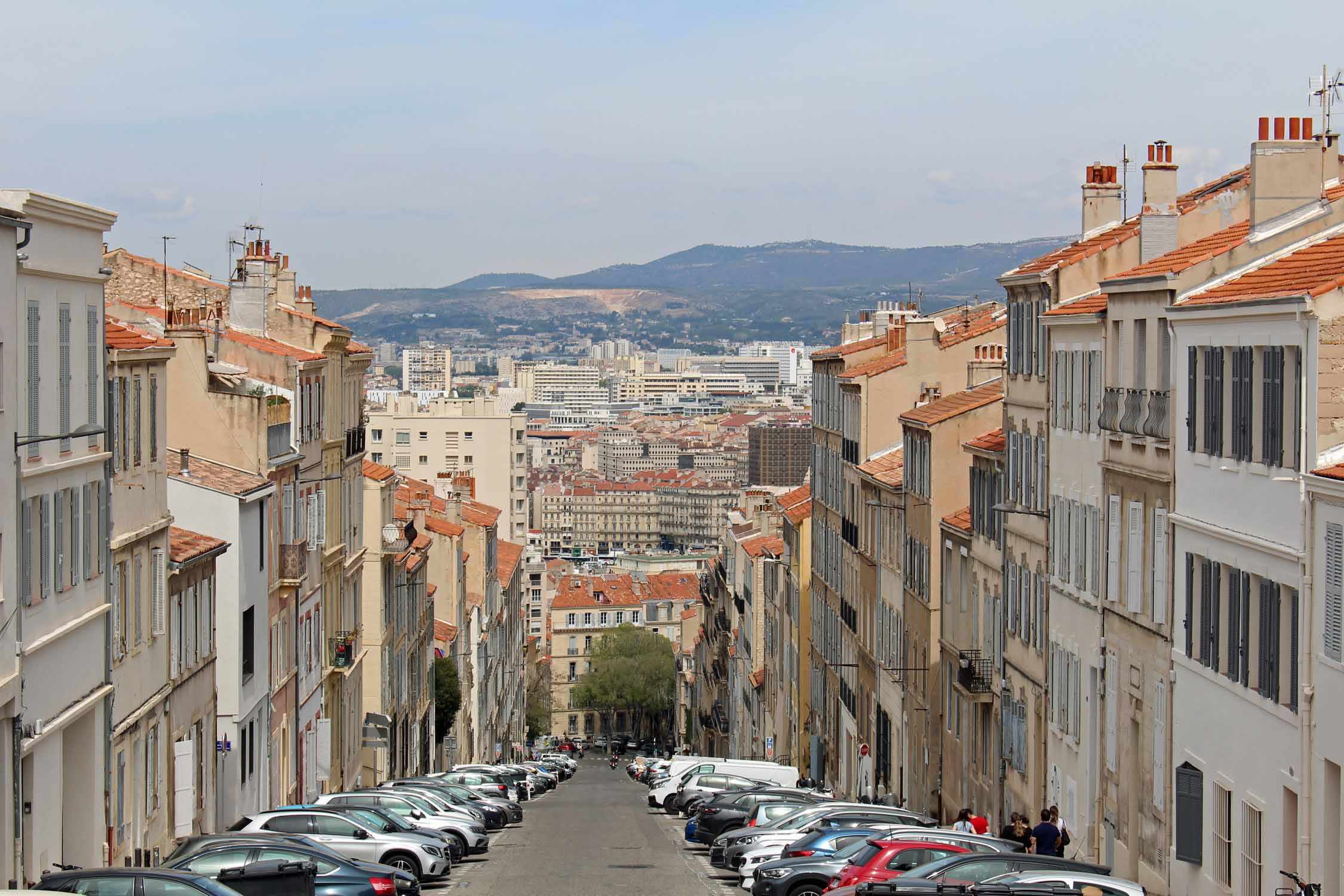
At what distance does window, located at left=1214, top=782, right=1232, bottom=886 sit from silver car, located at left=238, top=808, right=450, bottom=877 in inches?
517

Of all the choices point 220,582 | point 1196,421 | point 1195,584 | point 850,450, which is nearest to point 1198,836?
point 1195,584

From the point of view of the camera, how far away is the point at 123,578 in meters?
32.9

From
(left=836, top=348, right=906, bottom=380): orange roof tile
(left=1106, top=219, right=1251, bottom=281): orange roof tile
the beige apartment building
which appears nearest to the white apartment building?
(left=1106, top=219, right=1251, bottom=281): orange roof tile

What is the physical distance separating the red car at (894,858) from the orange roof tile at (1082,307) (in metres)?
10.2

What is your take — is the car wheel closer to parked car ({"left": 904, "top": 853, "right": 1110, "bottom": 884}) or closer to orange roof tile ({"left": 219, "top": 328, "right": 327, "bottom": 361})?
parked car ({"left": 904, "top": 853, "right": 1110, "bottom": 884})

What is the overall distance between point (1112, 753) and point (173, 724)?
1678 cm

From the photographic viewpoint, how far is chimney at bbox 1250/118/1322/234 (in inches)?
1128

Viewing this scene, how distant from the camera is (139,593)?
34.0 metres

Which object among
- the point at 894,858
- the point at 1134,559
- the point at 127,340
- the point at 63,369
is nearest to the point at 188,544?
the point at 127,340

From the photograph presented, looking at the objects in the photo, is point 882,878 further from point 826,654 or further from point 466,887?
point 826,654

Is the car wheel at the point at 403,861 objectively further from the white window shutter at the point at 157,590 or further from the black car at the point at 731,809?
the black car at the point at 731,809

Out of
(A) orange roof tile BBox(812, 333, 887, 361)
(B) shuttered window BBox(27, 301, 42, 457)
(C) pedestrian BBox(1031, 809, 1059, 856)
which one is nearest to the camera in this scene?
(B) shuttered window BBox(27, 301, 42, 457)

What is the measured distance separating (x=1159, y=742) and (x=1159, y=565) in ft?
8.99

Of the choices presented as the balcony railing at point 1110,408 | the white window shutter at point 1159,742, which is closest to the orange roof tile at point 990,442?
the balcony railing at point 1110,408
